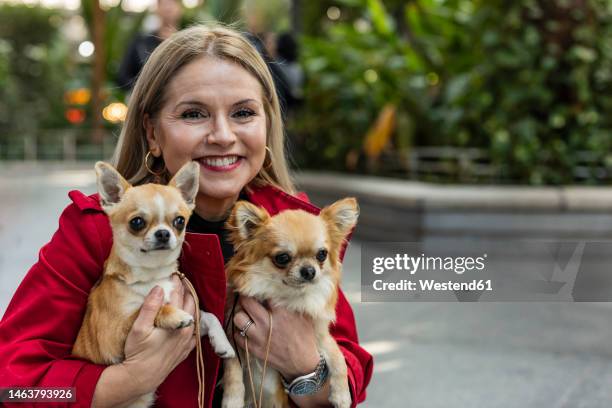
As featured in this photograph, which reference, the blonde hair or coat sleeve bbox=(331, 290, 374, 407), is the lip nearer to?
the blonde hair

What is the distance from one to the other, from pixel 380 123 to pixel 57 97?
14.3 meters

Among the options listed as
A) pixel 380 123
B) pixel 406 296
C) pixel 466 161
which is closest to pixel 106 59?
pixel 380 123

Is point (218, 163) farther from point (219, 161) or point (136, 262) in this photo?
point (136, 262)

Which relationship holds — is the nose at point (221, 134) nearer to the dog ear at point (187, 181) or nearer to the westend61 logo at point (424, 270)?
the dog ear at point (187, 181)

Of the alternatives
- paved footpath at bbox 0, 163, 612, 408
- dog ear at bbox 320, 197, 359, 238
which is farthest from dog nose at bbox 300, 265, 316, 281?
paved footpath at bbox 0, 163, 612, 408

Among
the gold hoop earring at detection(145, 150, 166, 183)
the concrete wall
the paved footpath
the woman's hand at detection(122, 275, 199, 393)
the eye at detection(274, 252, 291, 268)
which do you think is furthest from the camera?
the concrete wall

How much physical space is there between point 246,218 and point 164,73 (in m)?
Result: 0.48

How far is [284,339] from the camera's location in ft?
6.04

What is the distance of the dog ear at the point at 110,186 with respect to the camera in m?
1.52

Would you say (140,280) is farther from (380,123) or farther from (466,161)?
(380,123)

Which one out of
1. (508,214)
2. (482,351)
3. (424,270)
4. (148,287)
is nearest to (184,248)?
(148,287)

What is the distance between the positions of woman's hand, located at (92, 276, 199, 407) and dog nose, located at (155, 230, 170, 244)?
17 centimetres

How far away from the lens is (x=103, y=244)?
179 cm

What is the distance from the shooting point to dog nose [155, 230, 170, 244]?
150cm
